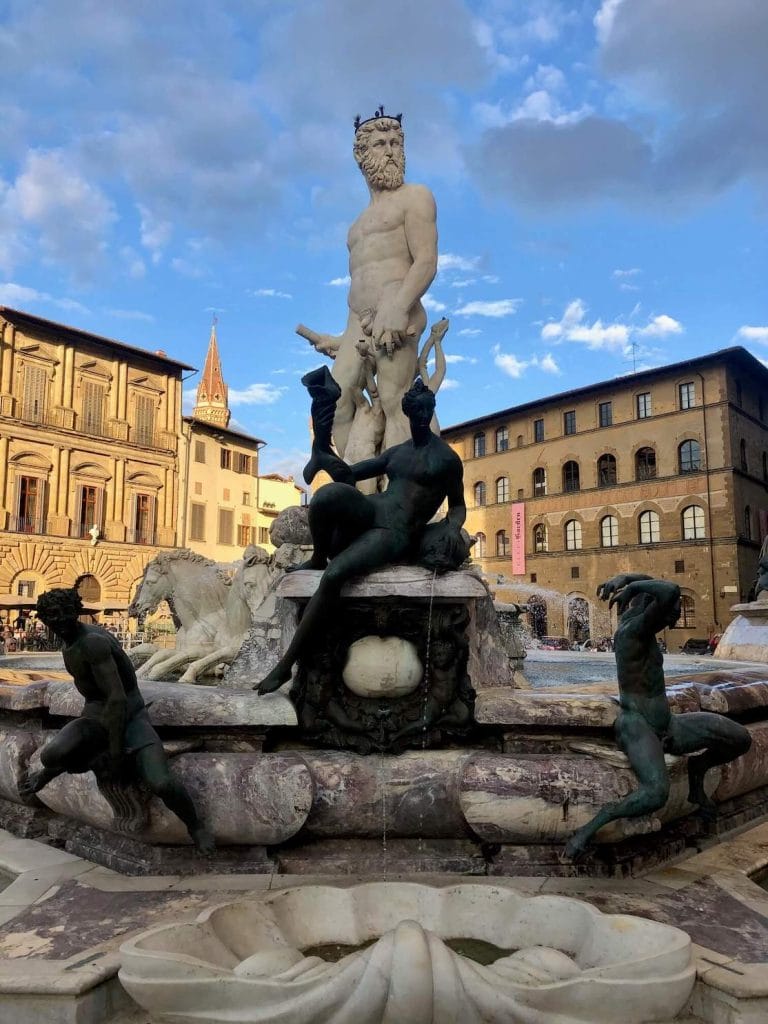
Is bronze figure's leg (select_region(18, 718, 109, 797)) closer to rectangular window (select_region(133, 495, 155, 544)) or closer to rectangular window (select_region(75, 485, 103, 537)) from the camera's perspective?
rectangular window (select_region(75, 485, 103, 537))

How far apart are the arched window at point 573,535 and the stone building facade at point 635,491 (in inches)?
2.9

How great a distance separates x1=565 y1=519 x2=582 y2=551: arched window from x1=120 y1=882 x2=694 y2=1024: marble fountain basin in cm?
4045

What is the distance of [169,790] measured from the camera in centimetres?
308

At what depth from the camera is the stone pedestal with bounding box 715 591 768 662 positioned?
7771 mm

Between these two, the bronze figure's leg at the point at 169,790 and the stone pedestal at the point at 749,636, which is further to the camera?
the stone pedestal at the point at 749,636

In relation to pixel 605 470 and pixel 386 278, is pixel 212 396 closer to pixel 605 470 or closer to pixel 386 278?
pixel 605 470

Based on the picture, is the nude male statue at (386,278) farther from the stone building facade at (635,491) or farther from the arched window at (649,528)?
the arched window at (649,528)

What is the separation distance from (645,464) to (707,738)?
38937 millimetres

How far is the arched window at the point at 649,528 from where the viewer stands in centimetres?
3909

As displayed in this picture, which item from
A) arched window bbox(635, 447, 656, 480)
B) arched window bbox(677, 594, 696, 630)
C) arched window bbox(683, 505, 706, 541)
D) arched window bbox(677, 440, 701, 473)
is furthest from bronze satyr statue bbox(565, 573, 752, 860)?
arched window bbox(635, 447, 656, 480)

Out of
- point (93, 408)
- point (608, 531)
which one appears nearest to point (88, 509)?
point (93, 408)

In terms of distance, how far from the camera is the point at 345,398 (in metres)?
7.37

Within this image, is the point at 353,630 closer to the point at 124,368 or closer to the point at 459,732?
the point at 459,732

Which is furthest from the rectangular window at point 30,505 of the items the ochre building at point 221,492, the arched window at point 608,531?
the arched window at point 608,531
